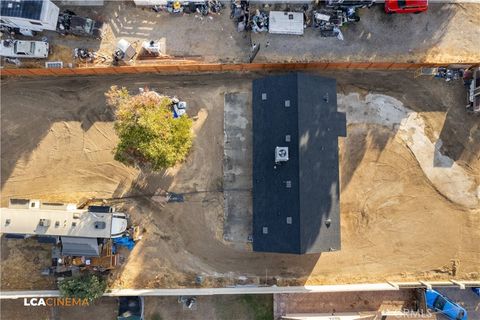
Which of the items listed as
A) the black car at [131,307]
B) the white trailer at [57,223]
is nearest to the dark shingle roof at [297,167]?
the black car at [131,307]

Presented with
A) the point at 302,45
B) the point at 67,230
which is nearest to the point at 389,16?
the point at 302,45

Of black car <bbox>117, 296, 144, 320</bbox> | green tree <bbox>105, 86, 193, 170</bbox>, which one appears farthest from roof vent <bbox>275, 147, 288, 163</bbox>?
black car <bbox>117, 296, 144, 320</bbox>

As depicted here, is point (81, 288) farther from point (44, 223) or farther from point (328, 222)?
point (328, 222)

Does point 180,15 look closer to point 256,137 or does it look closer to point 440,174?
point 256,137

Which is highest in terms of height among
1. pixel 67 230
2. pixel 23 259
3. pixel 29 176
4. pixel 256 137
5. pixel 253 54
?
pixel 253 54

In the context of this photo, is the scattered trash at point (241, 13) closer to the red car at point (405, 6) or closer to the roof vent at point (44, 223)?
the red car at point (405, 6)

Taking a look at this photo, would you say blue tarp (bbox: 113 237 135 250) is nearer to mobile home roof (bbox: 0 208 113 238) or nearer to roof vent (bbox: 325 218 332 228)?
mobile home roof (bbox: 0 208 113 238)

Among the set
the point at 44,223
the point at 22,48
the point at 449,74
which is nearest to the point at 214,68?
the point at 22,48
